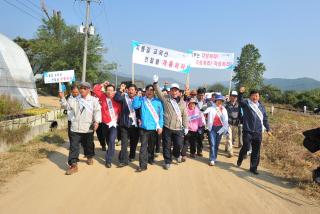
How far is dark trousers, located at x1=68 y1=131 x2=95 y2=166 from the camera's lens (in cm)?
737

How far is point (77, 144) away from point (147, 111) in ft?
5.52

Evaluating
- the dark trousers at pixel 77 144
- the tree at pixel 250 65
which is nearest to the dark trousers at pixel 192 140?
the dark trousers at pixel 77 144

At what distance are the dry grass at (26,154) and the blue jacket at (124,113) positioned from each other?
2.22 meters

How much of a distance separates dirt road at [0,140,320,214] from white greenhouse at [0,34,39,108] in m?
12.6

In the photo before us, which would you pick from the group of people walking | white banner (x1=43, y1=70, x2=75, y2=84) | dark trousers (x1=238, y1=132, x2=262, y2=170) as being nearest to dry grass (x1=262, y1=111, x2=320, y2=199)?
dark trousers (x1=238, y1=132, x2=262, y2=170)

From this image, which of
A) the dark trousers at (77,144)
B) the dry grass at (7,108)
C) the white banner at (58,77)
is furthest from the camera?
the white banner at (58,77)

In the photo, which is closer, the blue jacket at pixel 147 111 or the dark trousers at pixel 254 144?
the blue jacket at pixel 147 111

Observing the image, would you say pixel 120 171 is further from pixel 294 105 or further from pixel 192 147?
pixel 294 105

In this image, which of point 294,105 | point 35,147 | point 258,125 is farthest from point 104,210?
point 294,105

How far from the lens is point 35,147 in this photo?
31.9 feet

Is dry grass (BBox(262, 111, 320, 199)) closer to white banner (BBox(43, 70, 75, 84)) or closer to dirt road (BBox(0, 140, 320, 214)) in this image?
dirt road (BBox(0, 140, 320, 214))

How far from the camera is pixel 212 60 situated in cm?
1570

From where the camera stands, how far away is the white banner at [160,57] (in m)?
13.8

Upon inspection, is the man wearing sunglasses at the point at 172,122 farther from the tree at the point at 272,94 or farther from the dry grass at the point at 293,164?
the tree at the point at 272,94
